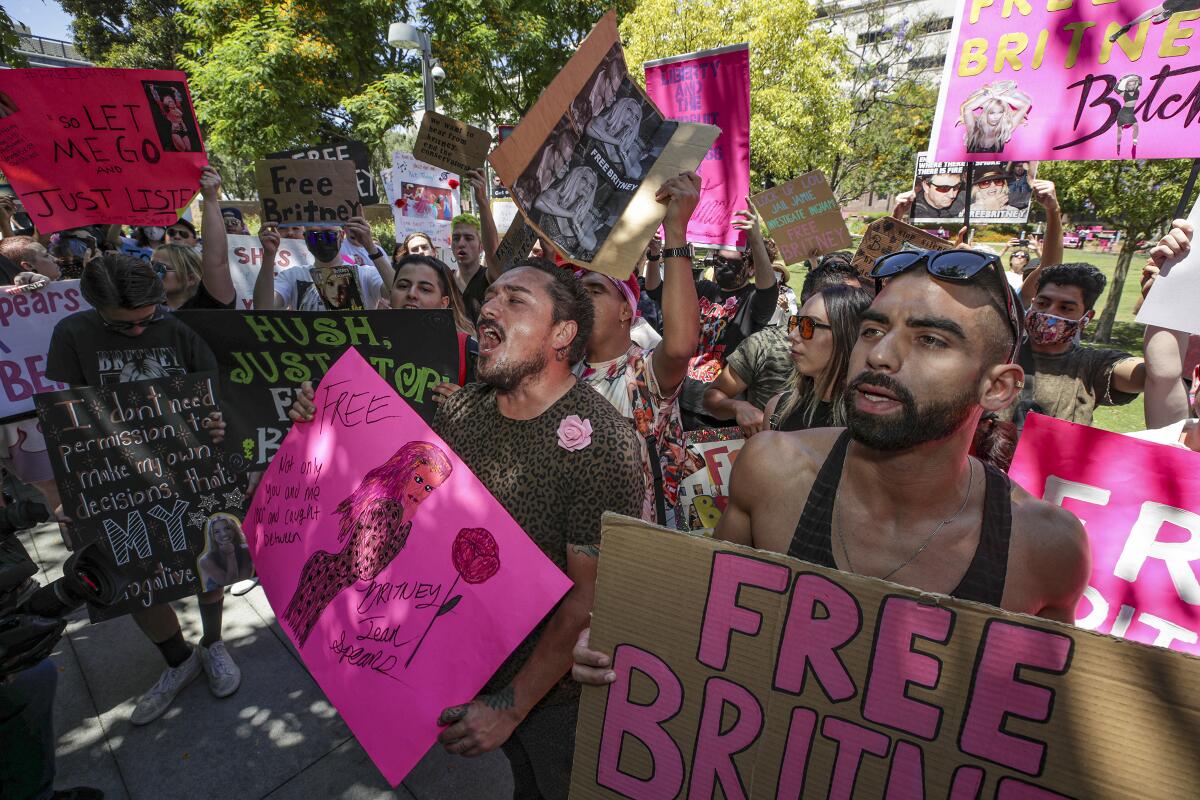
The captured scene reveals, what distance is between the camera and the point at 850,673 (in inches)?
41.4

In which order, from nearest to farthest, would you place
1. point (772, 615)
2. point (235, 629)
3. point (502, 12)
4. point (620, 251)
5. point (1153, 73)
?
point (772, 615), point (620, 251), point (1153, 73), point (235, 629), point (502, 12)

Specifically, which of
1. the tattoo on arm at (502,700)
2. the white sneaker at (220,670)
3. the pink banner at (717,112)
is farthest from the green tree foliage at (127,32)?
the tattoo on arm at (502,700)

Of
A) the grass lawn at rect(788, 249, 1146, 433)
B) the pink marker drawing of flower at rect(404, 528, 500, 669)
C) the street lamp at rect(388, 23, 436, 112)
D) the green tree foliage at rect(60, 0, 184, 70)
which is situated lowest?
the grass lawn at rect(788, 249, 1146, 433)

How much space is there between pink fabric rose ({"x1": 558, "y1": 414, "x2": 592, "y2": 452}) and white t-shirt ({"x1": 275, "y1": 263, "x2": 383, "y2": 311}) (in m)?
3.21

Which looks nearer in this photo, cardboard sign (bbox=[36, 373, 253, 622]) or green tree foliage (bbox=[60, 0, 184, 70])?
cardboard sign (bbox=[36, 373, 253, 622])

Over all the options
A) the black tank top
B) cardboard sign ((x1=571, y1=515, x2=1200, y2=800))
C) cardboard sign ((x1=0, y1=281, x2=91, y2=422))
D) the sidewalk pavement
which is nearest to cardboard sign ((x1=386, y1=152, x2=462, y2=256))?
cardboard sign ((x1=0, y1=281, x2=91, y2=422))

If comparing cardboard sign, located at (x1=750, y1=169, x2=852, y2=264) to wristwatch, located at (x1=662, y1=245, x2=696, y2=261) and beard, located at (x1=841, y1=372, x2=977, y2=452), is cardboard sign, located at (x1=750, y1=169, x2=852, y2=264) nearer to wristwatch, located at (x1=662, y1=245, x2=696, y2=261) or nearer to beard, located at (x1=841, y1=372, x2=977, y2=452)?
wristwatch, located at (x1=662, y1=245, x2=696, y2=261)

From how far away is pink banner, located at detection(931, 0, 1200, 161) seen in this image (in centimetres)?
279

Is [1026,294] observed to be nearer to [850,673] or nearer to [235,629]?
[850,673]

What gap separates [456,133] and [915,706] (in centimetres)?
476

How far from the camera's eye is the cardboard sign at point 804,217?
5.05m

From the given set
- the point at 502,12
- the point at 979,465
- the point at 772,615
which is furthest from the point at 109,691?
the point at 502,12

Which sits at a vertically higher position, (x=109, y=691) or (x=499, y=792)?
(x=109, y=691)

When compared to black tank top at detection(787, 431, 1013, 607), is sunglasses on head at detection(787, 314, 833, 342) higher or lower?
higher
